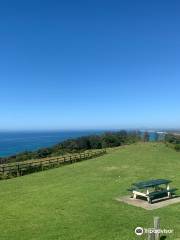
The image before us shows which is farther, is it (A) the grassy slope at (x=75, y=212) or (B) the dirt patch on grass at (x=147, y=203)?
(B) the dirt patch on grass at (x=147, y=203)

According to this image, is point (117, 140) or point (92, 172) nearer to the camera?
point (92, 172)

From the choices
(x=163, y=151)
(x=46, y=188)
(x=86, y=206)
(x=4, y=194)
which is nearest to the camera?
(x=86, y=206)

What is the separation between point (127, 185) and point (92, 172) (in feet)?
19.9

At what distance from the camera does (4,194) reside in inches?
641

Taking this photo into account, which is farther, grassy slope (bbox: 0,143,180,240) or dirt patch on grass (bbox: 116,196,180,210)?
dirt patch on grass (bbox: 116,196,180,210)

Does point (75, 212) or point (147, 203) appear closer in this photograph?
point (75, 212)

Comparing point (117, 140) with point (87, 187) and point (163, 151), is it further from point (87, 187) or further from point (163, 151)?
point (87, 187)

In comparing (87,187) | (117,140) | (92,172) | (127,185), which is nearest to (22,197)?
(87,187)

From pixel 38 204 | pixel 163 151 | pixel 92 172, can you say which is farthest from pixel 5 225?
pixel 163 151

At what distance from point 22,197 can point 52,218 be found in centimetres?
420

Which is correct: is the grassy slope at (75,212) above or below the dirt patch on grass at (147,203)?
below

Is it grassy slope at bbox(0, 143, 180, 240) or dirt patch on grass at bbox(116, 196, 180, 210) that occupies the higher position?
dirt patch on grass at bbox(116, 196, 180, 210)

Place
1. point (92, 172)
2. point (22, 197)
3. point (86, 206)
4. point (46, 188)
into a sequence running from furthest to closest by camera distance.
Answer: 1. point (92, 172)
2. point (46, 188)
3. point (22, 197)
4. point (86, 206)

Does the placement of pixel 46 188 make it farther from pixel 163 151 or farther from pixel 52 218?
pixel 163 151
